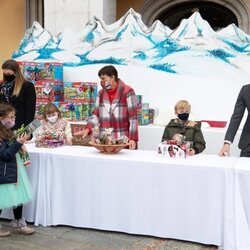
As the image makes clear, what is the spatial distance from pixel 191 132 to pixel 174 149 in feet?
1.33

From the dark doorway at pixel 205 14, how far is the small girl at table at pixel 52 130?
234 inches

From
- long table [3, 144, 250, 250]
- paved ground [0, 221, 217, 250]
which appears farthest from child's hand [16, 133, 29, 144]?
paved ground [0, 221, 217, 250]

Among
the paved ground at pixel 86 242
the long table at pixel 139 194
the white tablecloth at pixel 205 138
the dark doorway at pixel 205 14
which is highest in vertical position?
the dark doorway at pixel 205 14

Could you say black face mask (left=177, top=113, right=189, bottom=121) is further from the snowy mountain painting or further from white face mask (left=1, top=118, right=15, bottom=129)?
the snowy mountain painting

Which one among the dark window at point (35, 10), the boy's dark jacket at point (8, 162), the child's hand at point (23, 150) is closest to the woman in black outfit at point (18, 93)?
the child's hand at point (23, 150)

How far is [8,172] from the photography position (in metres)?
3.98

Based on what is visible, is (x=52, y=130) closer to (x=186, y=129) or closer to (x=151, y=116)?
(x=186, y=129)

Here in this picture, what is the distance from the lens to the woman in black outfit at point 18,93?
4.84 m

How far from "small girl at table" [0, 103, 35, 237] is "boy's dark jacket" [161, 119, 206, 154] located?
52.4 inches

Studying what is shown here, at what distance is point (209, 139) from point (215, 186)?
2.10m

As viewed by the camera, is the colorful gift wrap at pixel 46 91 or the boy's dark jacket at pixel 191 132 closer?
the boy's dark jacket at pixel 191 132

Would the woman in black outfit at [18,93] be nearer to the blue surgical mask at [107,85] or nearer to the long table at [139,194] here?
the long table at [139,194]

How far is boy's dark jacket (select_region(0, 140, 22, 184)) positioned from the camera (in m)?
3.90

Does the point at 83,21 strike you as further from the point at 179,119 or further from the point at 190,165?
the point at 190,165
